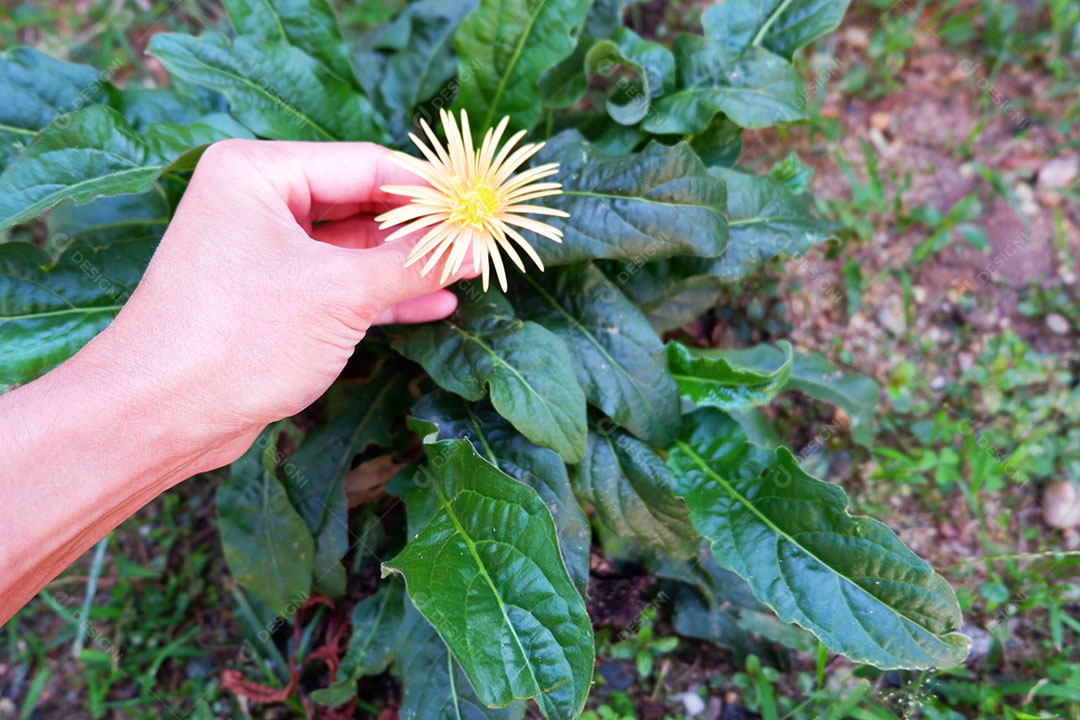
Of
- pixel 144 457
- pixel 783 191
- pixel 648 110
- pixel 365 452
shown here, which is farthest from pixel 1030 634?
pixel 144 457

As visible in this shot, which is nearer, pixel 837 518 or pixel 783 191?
pixel 837 518

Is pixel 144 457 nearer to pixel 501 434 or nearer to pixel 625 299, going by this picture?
pixel 501 434

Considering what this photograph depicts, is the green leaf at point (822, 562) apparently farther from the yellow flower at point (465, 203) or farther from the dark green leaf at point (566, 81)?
the dark green leaf at point (566, 81)

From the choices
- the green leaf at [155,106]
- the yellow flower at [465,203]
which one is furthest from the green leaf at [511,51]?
the green leaf at [155,106]

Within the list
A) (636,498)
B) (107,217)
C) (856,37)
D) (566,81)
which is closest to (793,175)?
(566,81)

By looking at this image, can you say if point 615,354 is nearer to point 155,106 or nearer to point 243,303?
point 243,303

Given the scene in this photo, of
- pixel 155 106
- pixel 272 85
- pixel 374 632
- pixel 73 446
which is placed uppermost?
pixel 155 106
